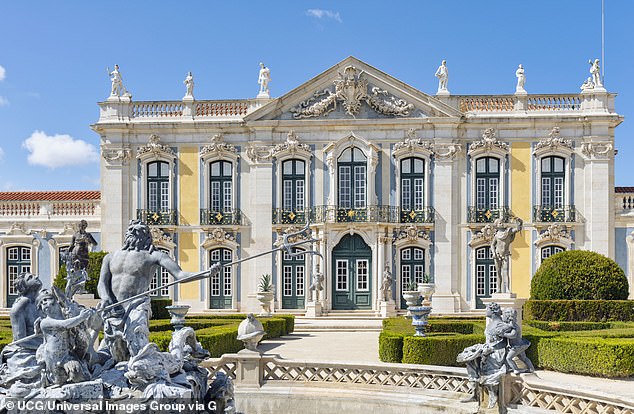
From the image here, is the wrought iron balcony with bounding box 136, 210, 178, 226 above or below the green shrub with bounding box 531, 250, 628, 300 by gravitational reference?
above

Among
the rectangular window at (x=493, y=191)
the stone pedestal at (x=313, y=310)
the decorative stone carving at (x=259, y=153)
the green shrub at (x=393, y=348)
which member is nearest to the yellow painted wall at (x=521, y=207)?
the rectangular window at (x=493, y=191)

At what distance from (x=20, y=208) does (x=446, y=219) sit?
15.2 m

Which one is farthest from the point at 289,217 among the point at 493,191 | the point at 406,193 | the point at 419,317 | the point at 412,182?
the point at 419,317

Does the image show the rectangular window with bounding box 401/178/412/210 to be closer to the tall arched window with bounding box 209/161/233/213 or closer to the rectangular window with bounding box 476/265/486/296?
the rectangular window with bounding box 476/265/486/296

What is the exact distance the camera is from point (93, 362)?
6.49m

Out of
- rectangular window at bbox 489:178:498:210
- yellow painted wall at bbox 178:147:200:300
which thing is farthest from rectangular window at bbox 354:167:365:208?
yellow painted wall at bbox 178:147:200:300

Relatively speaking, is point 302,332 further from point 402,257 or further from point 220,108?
point 220,108

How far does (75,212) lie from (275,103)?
27.5ft

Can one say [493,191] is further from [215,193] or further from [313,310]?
[215,193]

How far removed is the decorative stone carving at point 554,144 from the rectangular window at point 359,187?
6.00 meters

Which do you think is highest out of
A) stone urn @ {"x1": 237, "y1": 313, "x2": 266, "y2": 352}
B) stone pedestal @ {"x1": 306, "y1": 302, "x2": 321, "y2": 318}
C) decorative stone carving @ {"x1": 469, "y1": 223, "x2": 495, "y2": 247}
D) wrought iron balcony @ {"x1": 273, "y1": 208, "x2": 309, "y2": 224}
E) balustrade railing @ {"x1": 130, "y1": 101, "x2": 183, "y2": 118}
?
balustrade railing @ {"x1": 130, "y1": 101, "x2": 183, "y2": 118}

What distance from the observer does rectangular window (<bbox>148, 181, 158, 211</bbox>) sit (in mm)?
24891

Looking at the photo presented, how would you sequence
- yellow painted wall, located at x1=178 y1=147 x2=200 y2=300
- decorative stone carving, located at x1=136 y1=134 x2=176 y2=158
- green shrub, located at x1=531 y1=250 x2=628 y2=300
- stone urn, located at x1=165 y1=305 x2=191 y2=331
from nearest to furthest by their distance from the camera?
stone urn, located at x1=165 y1=305 x2=191 y2=331, green shrub, located at x1=531 y1=250 x2=628 y2=300, decorative stone carving, located at x1=136 y1=134 x2=176 y2=158, yellow painted wall, located at x1=178 y1=147 x2=200 y2=300

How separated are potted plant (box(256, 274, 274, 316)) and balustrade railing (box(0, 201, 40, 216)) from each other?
8626mm
